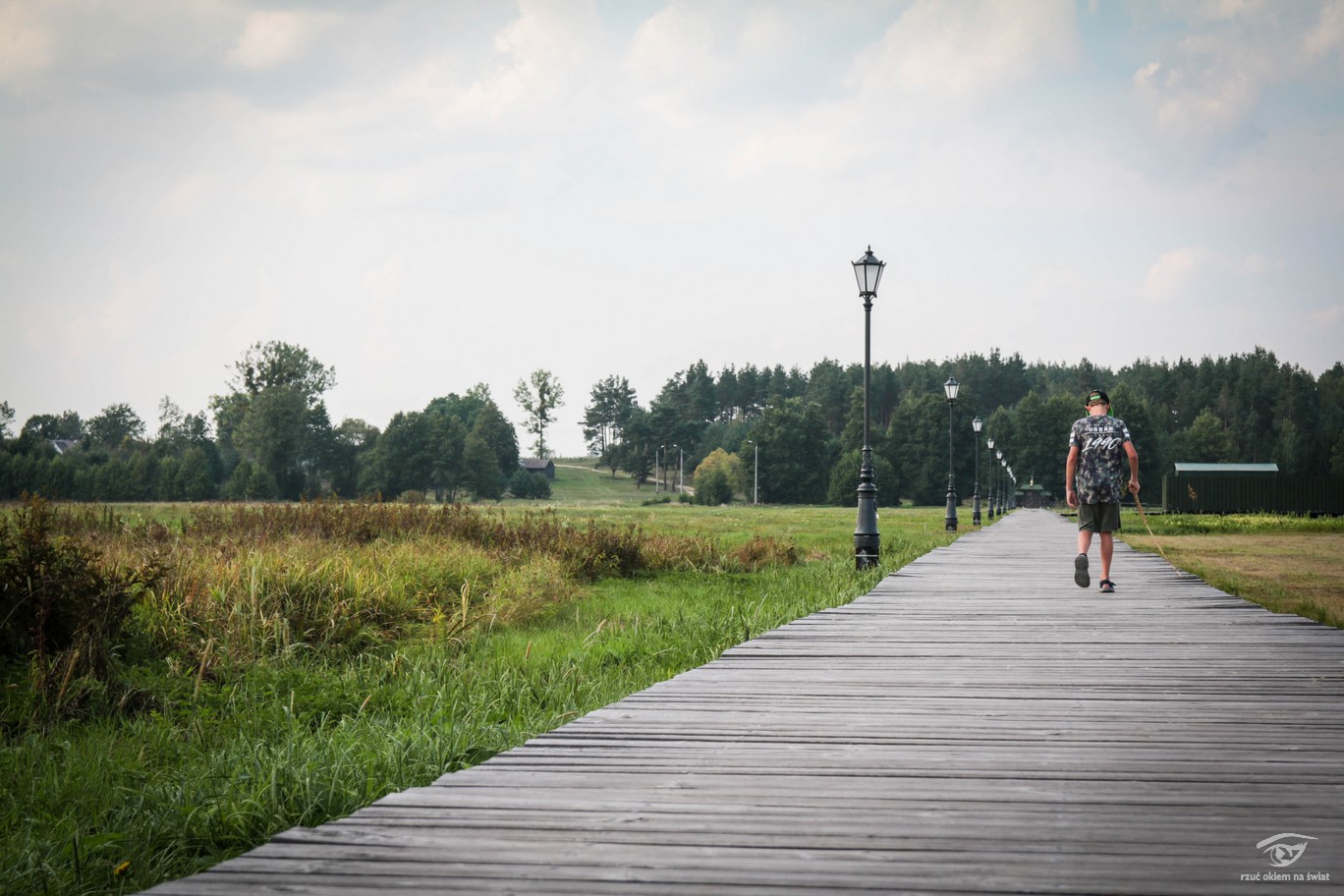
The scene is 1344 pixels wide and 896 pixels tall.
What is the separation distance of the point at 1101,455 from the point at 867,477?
4.54 m

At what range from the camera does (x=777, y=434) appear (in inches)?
4065

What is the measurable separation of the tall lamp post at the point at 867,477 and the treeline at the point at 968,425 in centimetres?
7631

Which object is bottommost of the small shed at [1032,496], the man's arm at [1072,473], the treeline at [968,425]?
the small shed at [1032,496]

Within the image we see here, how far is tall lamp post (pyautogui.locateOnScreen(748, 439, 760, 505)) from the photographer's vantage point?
9577cm

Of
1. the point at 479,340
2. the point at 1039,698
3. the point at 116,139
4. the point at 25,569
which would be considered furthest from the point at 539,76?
the point at 479,340

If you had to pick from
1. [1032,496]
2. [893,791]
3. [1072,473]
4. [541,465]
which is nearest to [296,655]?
[893,791]

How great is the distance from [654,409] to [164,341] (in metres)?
98.8

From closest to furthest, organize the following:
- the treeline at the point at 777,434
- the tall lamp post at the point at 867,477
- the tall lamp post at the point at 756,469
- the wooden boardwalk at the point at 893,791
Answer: the wooden boardwalk at the point at 893,791
the tall lamp post at the point at 867,477
the treeline at the point at 777,434
the tall lamp post at the point at 756,469

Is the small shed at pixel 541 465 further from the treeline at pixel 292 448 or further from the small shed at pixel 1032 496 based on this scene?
the small shed at pixel 1032 496

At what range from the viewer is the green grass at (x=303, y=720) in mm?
3859

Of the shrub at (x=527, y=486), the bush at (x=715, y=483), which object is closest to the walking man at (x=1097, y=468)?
the bush at (x=715, y=483)

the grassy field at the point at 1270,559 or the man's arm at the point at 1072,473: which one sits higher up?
the man's arm at the point at 1072,473

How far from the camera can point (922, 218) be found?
2917cm

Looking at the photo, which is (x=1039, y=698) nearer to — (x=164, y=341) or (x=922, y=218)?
(x=922, y=218)
